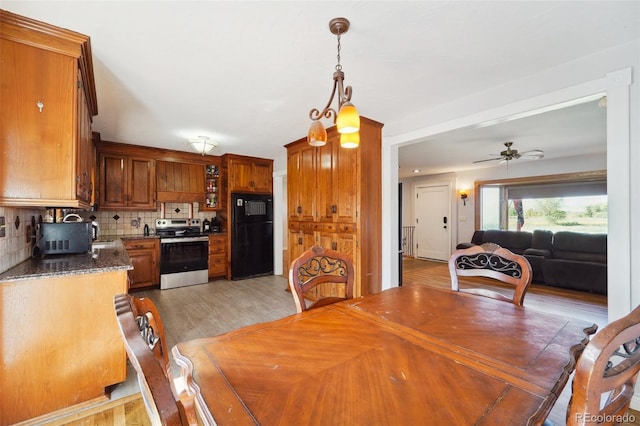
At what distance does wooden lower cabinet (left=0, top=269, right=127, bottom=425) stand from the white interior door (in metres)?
7.05

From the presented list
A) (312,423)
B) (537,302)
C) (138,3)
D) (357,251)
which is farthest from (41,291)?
(537,302)

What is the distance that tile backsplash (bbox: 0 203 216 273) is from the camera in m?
1.74

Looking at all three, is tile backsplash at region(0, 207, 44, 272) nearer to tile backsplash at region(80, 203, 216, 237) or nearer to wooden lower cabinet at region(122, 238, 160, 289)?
wooden lower cabinet at region(122, 238, 160, 289)

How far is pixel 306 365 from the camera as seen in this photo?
0.86 m

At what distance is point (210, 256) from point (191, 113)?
2.75 metres

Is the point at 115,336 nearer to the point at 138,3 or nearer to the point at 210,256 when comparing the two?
the point at 138,3

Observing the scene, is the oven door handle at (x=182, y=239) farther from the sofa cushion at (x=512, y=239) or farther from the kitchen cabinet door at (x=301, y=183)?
the sofa cushion at (x=512, y=239)

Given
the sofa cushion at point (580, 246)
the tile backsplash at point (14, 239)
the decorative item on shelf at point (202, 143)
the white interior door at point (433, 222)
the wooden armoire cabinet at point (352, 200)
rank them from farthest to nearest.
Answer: the white interior door at point (433, 222), the sofa cushion at point (580, 246), the decorative item on shelf at point (202, 143), the wooden armoire cabinet at point (352, 200), the tile backsplash at point (14, 239)

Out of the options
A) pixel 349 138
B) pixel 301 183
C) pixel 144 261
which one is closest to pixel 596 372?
pixel 349 138

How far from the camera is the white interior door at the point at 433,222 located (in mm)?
7156

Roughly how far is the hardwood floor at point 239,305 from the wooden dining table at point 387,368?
1.33 metres

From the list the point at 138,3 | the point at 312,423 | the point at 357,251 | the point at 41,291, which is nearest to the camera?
the point at 312,423

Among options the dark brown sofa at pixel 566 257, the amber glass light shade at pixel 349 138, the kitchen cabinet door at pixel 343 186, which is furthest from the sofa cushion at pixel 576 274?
the amber glass light shade at pixel 349 138

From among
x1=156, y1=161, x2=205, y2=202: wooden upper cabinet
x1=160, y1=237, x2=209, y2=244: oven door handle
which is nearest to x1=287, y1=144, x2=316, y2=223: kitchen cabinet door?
x1=160, y1=237, x2=209, y2=244: oven door handle
